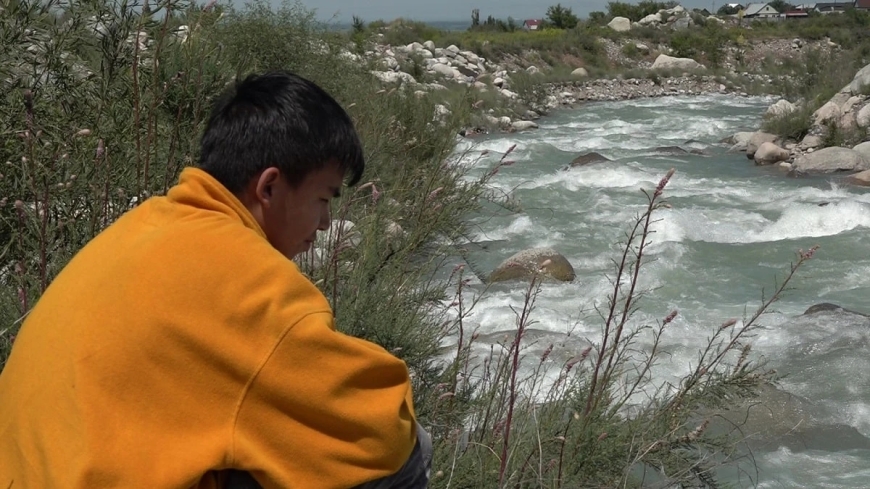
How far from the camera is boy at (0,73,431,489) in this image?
1160 millimetres

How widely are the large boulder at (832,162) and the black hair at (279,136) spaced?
14.2 meters

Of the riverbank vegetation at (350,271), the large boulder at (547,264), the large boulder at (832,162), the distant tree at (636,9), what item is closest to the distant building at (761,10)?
the distant tree at (636,9)

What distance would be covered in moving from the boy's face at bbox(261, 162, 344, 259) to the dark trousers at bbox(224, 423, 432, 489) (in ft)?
1.10

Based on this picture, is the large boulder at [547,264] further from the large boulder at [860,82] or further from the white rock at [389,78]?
the large boulder at [860,82]

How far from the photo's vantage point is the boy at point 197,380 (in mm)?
1160

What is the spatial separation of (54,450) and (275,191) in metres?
0.44

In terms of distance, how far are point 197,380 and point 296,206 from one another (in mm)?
331

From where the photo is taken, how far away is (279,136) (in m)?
1.39

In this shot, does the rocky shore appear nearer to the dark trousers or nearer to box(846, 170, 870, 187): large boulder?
box(846, 170, 870, 187): large boulder

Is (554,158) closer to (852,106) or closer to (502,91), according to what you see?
(852,106)

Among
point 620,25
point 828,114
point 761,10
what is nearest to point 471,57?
point 620,25

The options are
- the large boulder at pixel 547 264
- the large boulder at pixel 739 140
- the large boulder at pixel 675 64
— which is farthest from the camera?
the large boulder at pixel 675 64

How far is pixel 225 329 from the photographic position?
116 centimetres

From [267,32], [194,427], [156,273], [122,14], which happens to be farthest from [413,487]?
[267,32]
